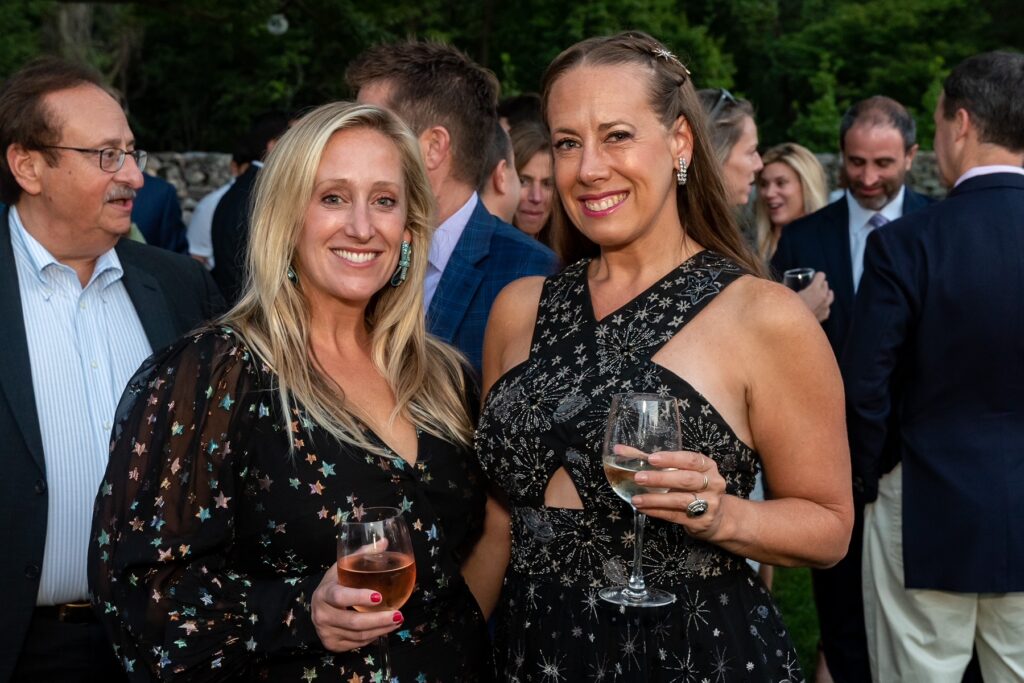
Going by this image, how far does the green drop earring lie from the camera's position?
294cm

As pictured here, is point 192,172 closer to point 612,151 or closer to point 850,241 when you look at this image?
point 850,241

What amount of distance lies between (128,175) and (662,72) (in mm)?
1884

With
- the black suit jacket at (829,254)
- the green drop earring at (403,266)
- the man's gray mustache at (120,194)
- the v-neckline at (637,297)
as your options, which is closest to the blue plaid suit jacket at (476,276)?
the green drop earring at (403,266)

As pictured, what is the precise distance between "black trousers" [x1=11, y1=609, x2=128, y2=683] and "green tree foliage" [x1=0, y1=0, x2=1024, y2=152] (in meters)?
13.4

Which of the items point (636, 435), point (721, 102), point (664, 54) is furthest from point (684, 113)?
point (721, 102)

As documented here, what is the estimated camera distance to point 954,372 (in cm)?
413

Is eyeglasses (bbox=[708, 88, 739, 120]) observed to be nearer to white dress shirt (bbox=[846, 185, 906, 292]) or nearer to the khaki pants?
white dress shirt (bbox=[846, 185, 906, 292])

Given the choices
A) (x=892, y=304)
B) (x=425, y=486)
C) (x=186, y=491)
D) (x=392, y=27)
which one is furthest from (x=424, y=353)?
(x=392, y=27)

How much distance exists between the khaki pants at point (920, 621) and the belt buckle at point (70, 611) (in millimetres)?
3059

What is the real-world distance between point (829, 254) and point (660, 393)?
368cm

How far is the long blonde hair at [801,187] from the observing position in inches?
294

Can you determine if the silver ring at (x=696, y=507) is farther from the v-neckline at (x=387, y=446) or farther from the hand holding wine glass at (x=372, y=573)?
the v-neckline at (x=387, y=446)

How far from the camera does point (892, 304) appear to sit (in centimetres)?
420

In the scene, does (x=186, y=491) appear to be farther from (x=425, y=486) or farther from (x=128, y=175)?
(x=128, y=175)
